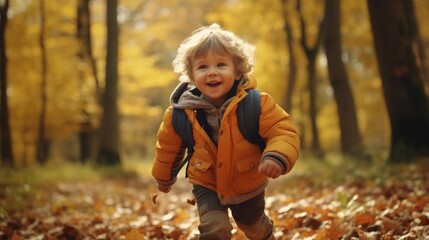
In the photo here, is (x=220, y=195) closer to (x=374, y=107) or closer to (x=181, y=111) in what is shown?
(x=181, y=111)

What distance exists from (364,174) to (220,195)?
5357 millimetres

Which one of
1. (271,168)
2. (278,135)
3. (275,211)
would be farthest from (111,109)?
(271,168)

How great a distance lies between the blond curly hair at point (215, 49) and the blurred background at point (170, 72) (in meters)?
5.55

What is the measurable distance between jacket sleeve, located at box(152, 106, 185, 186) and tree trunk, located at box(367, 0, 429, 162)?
19.2 ft

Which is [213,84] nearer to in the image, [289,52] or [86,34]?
[289,52]

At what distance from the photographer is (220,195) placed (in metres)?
3.11

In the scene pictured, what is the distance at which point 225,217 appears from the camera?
3.11 m

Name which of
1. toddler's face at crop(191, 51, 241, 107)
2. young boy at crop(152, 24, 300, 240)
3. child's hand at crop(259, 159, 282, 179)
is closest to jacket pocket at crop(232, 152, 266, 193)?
young boy at crop(152, 24, 300, 240)

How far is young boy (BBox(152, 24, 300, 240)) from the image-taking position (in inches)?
120

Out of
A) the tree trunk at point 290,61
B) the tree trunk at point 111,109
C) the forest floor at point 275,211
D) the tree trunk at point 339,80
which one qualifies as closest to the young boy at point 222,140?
the forest floor at point 275,211

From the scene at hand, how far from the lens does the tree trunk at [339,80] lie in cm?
1274

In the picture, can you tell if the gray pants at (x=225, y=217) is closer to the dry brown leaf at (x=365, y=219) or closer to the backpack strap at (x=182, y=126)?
the backpack strap at (x=182, y=126)

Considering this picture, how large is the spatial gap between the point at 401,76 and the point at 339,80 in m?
4.80

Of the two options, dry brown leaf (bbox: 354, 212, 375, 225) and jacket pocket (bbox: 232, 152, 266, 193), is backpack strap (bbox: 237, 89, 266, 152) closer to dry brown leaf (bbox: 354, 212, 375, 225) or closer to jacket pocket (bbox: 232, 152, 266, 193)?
jacket pocket (bbox: 232, 152, 266, 193)
